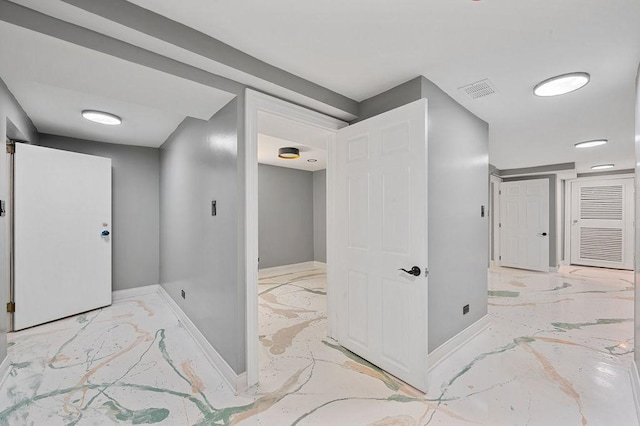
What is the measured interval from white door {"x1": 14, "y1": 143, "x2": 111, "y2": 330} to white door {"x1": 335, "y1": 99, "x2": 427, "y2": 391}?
3.16 metres

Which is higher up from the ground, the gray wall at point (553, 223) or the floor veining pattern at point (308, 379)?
the gray wall at point (553, 223)

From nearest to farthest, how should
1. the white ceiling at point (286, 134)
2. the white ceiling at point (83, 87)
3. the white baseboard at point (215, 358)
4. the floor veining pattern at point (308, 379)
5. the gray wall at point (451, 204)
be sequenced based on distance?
1. the white ceiling at point (83, 87)
2. the floor veining pattern at point (308, 379)
3. the white baseboard at point (215, 358)
4. the gray wall at point (451, 204)
5. the white ceiling at point (286, 134)

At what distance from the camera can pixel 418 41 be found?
167 cm

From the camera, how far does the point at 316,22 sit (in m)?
1.51

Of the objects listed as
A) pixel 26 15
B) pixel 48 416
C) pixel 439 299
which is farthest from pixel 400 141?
pixel 48 416

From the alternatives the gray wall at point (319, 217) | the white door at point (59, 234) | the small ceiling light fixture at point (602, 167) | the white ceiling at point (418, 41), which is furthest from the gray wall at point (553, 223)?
the white door at point (59, 234)

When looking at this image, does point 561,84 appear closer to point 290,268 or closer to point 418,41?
point 418,41

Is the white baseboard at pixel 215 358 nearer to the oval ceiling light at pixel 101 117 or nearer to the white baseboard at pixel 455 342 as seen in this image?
the white baseboard at pixel 455 342

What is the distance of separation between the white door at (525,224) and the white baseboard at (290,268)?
4.43 metres

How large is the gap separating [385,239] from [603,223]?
24.7 feet

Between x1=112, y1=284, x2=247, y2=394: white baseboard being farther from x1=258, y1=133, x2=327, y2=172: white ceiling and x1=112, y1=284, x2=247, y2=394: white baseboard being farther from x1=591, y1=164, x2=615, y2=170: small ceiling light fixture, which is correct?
x1=591, y1=164, x2=615, y2=170: small ceiling light fixture

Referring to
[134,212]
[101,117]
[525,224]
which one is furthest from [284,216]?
[525,224]

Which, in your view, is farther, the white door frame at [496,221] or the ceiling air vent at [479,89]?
the white door frame at [496,221]

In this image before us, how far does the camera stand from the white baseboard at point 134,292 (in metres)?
3.92
